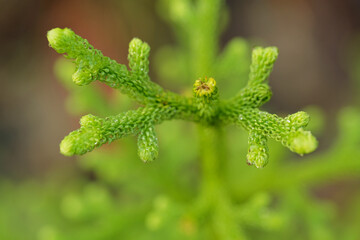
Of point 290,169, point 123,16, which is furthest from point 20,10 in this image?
point 290,169

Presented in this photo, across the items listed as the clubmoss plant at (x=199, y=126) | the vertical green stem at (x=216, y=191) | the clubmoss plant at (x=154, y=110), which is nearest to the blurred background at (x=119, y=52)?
the clubmoss plant at (x=199, y=126)

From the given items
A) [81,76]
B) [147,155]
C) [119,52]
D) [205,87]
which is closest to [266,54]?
[205,87]

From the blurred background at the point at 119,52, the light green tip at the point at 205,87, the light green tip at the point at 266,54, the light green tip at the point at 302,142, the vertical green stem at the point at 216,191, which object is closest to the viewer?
the light green tip at the point at 302,142

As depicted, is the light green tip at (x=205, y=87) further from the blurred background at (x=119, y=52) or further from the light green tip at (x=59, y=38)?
the blurred background at (x=119, y=52)

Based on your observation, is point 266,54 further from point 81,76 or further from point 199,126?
point 81,76

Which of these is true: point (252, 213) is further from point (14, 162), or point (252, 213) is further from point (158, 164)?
point (14, 162)

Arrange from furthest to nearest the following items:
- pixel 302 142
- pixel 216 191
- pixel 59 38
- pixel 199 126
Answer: pixel 216 191 → pixel 199 126 → pixel 59 38 → pixel 302 142
